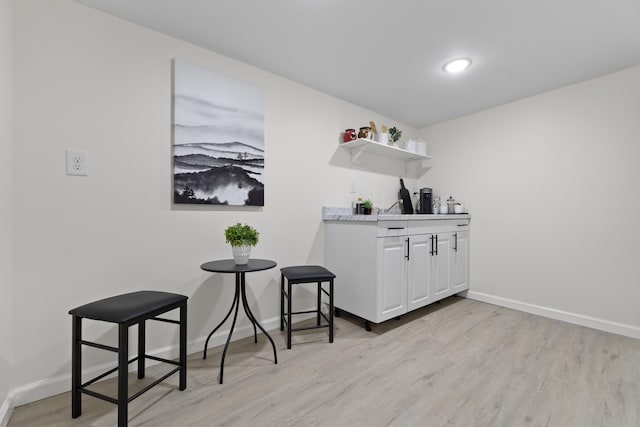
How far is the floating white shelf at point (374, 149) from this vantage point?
108 inches

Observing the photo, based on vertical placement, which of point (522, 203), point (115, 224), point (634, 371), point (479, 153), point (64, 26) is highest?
point (64, 26)

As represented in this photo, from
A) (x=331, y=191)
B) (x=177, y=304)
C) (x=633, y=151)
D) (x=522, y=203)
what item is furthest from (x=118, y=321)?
(x=633, y=151)

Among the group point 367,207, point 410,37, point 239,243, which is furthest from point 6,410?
point 410,37

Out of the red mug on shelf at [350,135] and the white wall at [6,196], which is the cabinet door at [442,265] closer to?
the red mug on shelf at [350,135]

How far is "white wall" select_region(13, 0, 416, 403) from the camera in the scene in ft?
4.65

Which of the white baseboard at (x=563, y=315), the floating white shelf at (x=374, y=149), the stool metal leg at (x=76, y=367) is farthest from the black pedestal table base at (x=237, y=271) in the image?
the white baseboard at (x=563, y=315)

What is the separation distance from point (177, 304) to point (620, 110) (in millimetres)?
3660

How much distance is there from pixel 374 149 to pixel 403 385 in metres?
2.26

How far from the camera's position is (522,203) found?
2783 mm

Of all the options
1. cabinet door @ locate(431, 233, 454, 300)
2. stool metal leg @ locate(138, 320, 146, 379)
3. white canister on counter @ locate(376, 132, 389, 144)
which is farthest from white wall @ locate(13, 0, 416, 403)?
cabinet door @ locate(431, 233, 454, 300)

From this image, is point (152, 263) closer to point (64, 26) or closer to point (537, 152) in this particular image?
point (64, 26)

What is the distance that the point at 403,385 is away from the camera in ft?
5.13

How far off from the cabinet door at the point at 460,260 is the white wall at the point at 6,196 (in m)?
3.38

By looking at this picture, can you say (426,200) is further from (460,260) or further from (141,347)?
(141,347)
